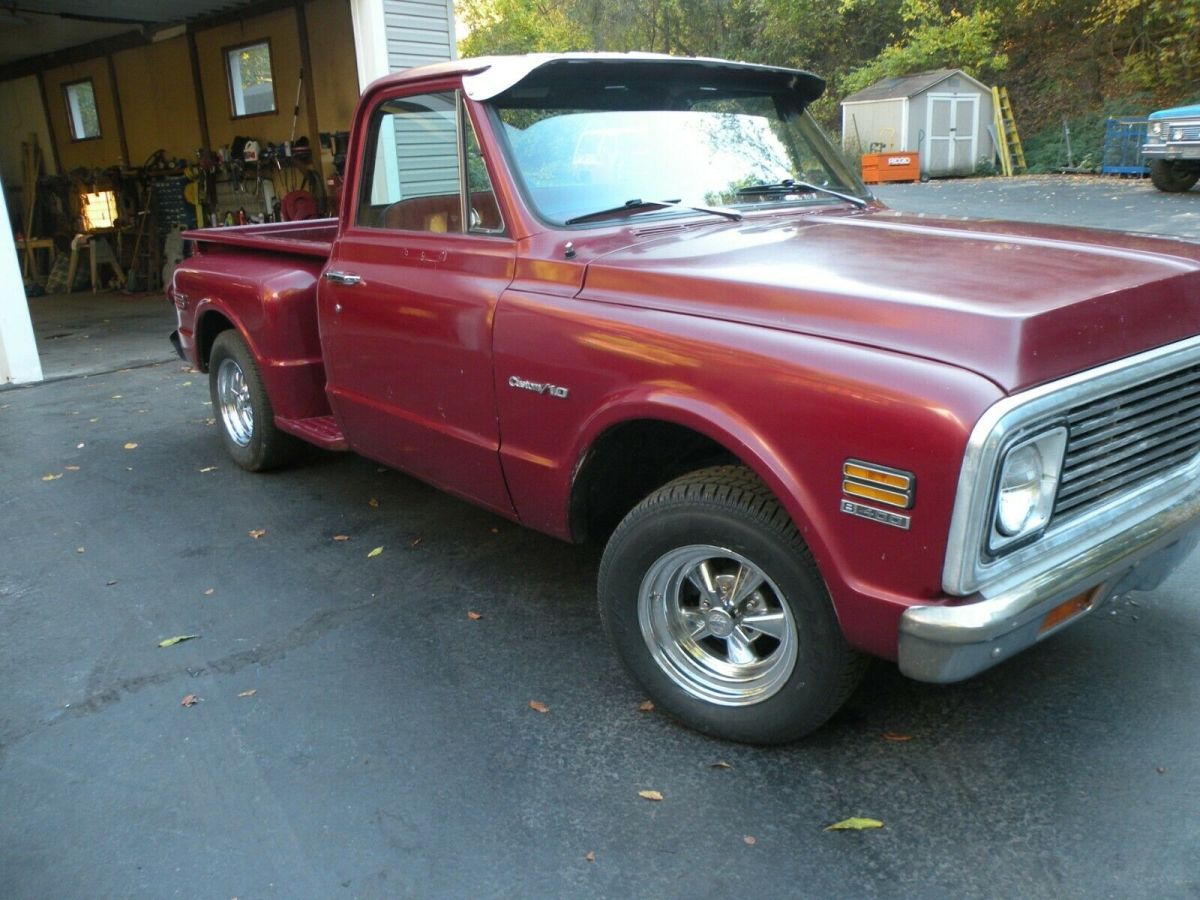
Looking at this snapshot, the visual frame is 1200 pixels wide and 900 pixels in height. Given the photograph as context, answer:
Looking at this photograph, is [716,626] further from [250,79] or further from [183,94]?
[183,94]

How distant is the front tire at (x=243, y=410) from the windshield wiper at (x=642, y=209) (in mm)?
2396

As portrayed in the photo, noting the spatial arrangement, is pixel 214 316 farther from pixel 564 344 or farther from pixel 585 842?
pixel 585 842

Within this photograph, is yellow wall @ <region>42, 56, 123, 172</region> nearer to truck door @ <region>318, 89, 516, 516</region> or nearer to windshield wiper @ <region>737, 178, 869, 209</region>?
truck door @ <region>318, 89, 516, 516</region>

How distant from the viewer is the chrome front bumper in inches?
84.0

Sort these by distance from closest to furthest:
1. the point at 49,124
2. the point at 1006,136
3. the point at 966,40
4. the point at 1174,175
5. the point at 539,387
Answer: the point at 539,387 < the point at 1174,175 < the point at 49,124 < the point at 1006,136 < the point at 966,40

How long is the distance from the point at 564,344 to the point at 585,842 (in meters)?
1.41

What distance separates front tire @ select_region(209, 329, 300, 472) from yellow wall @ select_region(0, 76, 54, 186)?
1471cm

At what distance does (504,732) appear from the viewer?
296 centimetres

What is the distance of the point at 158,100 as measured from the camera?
49.7 feet

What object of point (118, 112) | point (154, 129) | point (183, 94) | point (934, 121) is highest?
point (183, 94)

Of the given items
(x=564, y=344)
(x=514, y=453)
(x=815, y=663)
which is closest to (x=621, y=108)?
(x=564, y=344)

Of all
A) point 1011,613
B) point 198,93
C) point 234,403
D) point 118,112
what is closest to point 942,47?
point 198,93

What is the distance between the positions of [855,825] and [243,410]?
4.19 meters

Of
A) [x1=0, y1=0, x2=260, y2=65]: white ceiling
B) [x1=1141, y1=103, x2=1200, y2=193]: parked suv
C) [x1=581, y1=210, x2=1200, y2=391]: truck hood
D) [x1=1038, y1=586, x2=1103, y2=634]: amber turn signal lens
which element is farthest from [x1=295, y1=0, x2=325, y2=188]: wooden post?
[x1=1141, y1=103, x2=1200, y2=193]: parked suv
